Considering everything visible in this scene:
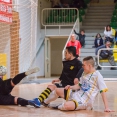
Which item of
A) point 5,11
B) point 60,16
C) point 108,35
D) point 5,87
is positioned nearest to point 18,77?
point 5,87

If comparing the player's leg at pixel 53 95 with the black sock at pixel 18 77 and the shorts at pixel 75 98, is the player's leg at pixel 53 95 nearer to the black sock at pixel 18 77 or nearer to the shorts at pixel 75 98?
the shorts at pixel 75 98

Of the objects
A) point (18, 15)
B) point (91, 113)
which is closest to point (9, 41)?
point (18, 15)

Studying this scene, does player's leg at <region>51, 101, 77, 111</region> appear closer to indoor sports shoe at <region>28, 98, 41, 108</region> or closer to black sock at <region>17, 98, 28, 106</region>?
indoor sports shoe at <region>28, 98, 41, 108</region>

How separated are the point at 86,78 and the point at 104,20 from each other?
15501 millimetres

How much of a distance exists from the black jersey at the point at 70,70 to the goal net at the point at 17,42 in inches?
242

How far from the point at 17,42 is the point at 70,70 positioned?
25.5 feet

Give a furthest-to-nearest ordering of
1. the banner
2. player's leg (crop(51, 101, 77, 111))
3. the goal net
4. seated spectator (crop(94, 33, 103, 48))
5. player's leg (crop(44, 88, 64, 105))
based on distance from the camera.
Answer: seated spectator (crop(94, 33, 103, 48)), the goal net, the banner, player's leg (crop(44, 88, 64, 105)), player's leg (crop(51, 101, 77, 111))

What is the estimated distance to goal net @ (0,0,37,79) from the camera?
532 inches

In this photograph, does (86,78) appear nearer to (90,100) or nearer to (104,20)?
(90,100)

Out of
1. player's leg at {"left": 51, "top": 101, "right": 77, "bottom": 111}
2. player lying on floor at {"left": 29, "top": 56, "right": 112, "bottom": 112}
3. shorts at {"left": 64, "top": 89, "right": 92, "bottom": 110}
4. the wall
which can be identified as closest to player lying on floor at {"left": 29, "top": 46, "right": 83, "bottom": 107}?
shorts at {"left": 64, "top": 89, "right": 92, "bottom": 110}

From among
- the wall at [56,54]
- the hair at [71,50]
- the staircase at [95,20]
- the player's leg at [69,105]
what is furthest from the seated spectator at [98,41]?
the player's leg at [69,105]

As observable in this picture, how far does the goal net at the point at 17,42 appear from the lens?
1352cm

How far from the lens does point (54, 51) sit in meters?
21.7

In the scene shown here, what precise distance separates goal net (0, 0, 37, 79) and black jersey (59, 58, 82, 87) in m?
6.14
